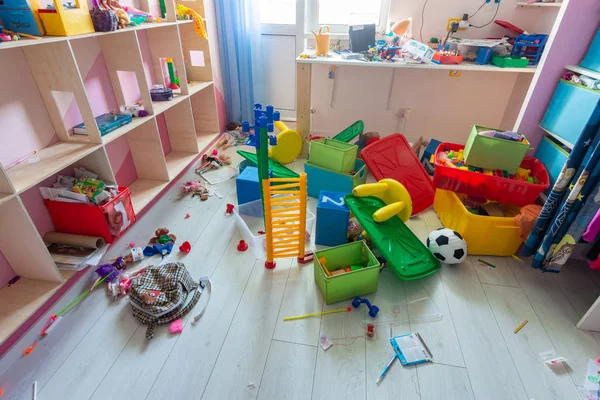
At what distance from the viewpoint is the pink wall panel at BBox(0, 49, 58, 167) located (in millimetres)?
1370

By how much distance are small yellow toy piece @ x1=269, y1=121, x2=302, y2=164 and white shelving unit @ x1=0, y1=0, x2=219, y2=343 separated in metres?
0.69

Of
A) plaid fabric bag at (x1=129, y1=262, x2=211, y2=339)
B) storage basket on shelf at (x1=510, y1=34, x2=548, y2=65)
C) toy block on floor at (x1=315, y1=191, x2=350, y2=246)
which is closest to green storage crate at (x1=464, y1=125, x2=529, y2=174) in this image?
toy block on floor at (x1=315, y1=191, x2=350, y2=246)

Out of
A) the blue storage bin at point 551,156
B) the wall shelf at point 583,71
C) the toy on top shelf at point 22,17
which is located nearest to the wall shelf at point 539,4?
the wall shelf at point 583,71

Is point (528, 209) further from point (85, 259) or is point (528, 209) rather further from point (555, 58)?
point (85, 259)

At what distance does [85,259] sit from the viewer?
5.07ft

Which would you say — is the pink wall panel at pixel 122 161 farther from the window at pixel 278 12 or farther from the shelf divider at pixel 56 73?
the window at pixel 278 12

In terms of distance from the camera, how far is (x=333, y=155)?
87.2 inches

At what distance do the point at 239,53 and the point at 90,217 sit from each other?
2037mm

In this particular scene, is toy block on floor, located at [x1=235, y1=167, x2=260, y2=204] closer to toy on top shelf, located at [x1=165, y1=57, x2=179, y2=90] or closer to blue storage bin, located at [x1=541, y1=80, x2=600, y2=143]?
toy on top shelf, located at [x1=165, y1=57, x2=179, y2=90]

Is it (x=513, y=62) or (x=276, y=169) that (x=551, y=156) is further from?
(x=276, y=169)

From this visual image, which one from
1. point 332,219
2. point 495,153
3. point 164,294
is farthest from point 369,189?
point 164,294

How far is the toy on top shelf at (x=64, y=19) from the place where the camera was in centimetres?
134

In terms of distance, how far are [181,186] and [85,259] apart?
3.30ft

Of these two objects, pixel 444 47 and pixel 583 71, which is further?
pixel 444 47
